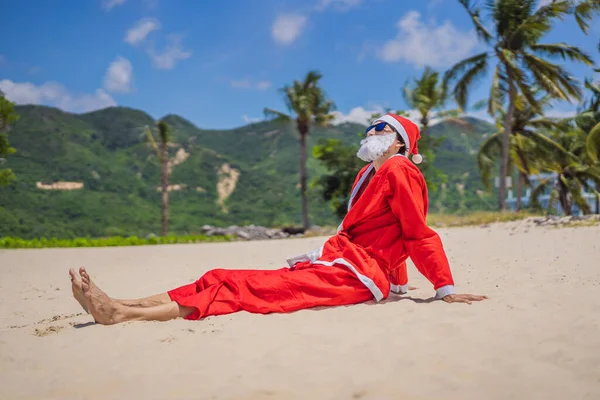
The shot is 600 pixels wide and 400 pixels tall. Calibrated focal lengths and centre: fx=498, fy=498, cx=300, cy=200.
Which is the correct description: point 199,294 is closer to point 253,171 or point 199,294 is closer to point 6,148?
point 6,148

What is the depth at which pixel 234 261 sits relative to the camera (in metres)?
9.20

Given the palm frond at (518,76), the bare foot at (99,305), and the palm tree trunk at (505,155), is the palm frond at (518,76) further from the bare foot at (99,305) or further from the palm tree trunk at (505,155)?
the bare foot at (99,305)

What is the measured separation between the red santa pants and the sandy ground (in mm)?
86

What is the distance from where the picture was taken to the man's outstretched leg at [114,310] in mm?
3400

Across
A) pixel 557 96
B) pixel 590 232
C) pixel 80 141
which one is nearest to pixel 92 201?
pixel 80 141

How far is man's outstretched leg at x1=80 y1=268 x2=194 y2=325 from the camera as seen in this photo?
11.2 ft

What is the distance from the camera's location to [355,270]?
3.82m

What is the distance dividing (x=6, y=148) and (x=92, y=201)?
57350mm

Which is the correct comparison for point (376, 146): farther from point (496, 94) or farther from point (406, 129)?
point (496, 94)

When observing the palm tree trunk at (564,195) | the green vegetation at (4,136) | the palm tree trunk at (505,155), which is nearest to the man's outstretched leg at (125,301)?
the green vegetation at (4,136)

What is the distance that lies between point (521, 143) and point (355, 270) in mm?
22663

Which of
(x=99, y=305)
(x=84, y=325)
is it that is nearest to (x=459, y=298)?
(x=99, y=305)

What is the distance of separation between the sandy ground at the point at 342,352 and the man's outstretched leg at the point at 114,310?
0.25 ft

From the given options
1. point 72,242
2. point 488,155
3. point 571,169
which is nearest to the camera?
point 72,242
